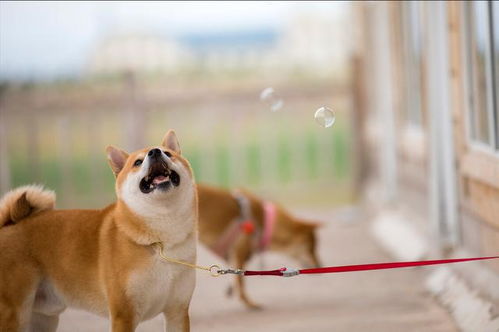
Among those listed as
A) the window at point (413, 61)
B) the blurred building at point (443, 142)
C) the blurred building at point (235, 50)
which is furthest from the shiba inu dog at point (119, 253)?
the blurred building at point (235, 50)

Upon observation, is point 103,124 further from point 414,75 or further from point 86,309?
point 86,309

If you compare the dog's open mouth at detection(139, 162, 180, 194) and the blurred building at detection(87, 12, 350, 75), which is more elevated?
the dog's open mouth at detection(139, 162, 180, 194)

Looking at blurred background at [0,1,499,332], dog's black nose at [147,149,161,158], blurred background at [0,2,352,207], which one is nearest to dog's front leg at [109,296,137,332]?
dog's black nose at [147,149,161,158]

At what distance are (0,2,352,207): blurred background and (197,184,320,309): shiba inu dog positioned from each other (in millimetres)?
1908

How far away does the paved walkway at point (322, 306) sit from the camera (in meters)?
4.70

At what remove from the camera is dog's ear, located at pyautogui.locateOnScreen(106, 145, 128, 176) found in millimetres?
3547

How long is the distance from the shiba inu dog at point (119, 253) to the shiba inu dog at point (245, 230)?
2119 millimetres

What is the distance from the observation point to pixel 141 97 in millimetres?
10891

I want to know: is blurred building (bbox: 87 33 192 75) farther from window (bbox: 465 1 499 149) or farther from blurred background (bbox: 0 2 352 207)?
window (bbox: 465 1 499 149)

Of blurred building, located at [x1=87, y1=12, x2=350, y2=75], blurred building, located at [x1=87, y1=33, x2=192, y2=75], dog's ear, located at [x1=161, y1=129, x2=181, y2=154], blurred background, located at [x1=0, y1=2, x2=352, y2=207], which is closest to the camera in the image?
dog's ear, located at [x1=161, y1=129, x2=181, y2=154]

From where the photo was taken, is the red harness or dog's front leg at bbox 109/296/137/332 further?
the red harness

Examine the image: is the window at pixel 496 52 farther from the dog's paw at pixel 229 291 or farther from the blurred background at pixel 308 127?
the dog's paw at pixel 229 291

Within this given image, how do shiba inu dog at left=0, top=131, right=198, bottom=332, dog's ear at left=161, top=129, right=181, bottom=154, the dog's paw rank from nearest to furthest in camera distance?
shiba inu dog at left=0, top=131, right=198, bottom=332 < dog's ear at left=161, top=129, right=181, bottom=154 < the dog's paw

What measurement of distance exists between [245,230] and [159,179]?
2530 millimetres
